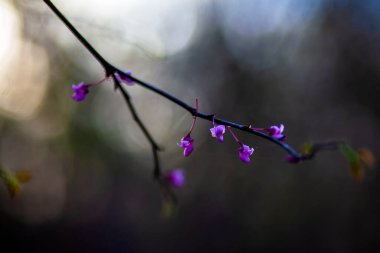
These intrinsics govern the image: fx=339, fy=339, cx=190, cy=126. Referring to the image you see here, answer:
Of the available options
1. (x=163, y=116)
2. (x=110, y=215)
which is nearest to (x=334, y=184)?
(x=163, y=116)

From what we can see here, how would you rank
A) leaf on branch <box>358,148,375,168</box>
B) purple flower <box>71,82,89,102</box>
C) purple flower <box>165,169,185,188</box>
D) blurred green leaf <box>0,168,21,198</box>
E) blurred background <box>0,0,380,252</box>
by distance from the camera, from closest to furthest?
blurred green leaf <box>0,168,21,198</box> → purple flower <box>71,82,89,102</box> → leaf on branch <box>358,148,375,168</box> → purple flower <box>165,169,185,188</box> → blurred background <box>0,0,380,252</box>

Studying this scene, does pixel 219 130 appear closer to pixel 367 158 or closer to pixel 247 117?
pixel 367 158

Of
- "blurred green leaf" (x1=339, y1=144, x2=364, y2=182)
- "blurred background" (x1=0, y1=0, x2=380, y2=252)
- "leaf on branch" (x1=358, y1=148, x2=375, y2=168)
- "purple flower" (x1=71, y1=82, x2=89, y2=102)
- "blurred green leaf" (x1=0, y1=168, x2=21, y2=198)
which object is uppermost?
"blurred background" (x1=0, y1=0, x2=380, y2=252)

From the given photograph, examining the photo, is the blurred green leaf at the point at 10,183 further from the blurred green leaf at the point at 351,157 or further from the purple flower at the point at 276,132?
the blurred green leaf at the point at 351,157

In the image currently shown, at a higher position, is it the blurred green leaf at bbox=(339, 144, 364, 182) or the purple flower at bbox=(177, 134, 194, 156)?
the blurred green leaf at bbox=(339, 144, 364, 182)

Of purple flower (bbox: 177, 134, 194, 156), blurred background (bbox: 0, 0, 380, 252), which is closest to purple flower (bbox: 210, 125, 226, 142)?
purple flower (bbox: 177, 134, 194, 156)

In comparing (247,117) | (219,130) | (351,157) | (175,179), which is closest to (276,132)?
(219,130)

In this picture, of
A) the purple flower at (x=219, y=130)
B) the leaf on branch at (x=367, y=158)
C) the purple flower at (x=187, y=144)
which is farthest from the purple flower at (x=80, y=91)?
the leaf on branch at (x=367, y=158)

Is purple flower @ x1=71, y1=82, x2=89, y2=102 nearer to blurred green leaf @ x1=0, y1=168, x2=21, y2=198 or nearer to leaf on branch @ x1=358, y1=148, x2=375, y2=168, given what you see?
blurred green leaf @ x1=0, y1=168, x2=21, y2=198

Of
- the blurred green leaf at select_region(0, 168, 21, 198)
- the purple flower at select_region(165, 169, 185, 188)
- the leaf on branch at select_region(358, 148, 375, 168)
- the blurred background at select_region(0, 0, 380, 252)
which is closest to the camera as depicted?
the blurred green leaf at select_region(0, 168, 21, 198)

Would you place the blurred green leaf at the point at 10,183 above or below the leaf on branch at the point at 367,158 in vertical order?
below

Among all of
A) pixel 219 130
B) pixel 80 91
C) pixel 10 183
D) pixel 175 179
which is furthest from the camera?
pixel 175 179
